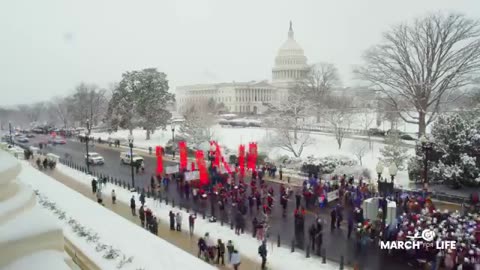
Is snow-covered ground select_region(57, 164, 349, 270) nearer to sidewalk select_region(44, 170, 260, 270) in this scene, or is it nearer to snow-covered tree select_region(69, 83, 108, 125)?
sidewalk select_region(44, 170, 260, 270)

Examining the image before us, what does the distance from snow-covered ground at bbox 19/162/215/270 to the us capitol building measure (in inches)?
4367

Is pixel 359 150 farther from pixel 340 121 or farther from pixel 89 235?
pixel 89 235

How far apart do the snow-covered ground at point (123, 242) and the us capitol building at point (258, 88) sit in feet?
364

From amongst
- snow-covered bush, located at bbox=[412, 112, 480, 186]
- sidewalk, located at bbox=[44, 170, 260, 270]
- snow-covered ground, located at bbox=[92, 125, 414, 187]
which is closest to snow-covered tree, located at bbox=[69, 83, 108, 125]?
snow-covered ground, located at bbox=[92, 125, 414, 187]

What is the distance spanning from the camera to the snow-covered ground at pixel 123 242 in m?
9.03

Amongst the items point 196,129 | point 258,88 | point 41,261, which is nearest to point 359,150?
point 196,129

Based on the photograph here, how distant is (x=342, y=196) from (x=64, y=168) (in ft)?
81.0

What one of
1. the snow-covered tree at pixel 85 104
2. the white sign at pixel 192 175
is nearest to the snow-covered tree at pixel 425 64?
the white sign at pixel 192 175

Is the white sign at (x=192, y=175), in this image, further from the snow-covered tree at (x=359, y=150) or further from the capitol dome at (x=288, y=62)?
the capitol dome at (x=288, y=62)

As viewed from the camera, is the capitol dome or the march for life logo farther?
the capitol dome

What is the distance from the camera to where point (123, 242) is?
35.3 ft

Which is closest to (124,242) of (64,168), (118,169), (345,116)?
(118,169)

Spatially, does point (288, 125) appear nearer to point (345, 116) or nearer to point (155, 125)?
point (345, 116)

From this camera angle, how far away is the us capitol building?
438 ft
